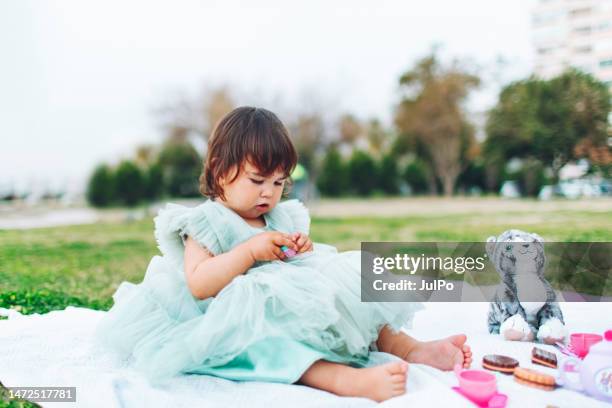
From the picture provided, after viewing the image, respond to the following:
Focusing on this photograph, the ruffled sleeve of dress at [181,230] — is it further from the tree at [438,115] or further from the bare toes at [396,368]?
the tree at [438,115]

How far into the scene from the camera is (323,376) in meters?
1.02

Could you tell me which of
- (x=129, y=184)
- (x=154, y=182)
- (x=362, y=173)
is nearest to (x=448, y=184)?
(x=362, y=173)

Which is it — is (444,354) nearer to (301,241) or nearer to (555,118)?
(301,241)

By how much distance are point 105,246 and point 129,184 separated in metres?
4.46

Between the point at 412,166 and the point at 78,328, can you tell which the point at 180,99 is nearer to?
the point at 412,166

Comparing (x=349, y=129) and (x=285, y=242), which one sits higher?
(x=349, y=129)

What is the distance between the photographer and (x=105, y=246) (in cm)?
412

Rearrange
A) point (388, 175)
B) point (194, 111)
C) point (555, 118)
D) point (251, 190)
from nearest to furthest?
point (251, 190) < point (555, 118) < point (194, 111) < point (388, 175)

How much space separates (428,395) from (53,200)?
7142 millimetres

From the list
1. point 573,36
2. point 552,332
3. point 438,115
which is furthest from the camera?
point 438,115

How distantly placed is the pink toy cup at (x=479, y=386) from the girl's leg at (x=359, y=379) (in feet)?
0.39

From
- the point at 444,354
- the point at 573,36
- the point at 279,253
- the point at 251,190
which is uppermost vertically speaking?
the point at 573,36

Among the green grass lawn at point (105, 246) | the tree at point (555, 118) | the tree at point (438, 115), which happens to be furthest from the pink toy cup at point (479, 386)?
the tree at point (438, 115)

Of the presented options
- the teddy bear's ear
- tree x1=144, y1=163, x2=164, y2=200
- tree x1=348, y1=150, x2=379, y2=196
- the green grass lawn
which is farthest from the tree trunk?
the teddy bear's ear
